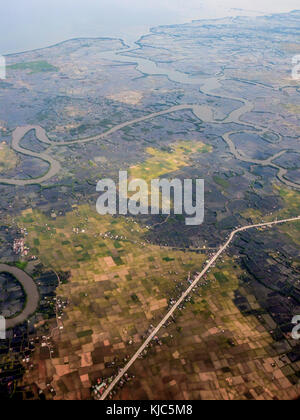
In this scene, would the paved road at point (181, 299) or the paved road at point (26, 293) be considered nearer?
the paved road at point (181, 299)

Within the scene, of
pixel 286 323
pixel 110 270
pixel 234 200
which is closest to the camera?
pixel 286 323

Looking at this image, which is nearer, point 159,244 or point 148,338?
point 148,338

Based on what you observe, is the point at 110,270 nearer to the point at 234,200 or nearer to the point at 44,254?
the point at 44,254

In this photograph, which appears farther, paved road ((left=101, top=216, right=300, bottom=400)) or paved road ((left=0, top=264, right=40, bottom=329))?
paved road ((left=0, top=264, right=40, bottom=329))

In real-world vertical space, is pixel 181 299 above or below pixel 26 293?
below

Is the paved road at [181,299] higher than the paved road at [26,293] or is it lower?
lower

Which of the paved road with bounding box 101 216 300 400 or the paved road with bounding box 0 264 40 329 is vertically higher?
the paved road with bounding box 0 264 40 329

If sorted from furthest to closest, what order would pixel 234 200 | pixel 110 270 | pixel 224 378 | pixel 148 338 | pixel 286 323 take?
Answer: 1. pixel 234 200
2. pixel 110 270
3. pixel 286 323
4. pixel 148 338
5. pixel 224 378
